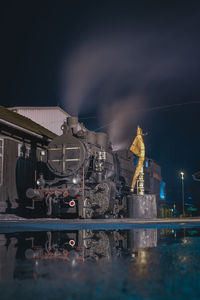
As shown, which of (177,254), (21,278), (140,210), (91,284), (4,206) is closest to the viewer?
(91,284)

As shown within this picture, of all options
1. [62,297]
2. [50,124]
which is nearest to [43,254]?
[62,297]

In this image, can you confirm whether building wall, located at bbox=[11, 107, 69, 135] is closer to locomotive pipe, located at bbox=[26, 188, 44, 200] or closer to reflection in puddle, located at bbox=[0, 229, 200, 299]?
locomotive pipe, located at bbox=[26, 188, 44, 200]

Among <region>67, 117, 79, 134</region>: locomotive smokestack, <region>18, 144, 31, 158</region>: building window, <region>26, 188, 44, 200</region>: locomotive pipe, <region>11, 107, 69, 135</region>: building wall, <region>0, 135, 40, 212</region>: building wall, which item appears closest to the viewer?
<region>26, 188, 44, 200</region>: locomotive pipe

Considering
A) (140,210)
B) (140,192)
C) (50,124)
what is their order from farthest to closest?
(50,124)
(140,192)
(140,210)

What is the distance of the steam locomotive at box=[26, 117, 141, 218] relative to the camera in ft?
41.9

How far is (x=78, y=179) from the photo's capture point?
13.3 m

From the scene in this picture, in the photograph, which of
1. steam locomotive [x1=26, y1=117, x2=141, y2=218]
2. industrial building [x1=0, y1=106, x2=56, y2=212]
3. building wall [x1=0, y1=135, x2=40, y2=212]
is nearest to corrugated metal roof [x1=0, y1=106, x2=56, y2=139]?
industrial building [x1=0, y1=106, x2=56, y2=212]

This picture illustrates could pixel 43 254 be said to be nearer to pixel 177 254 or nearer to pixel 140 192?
pixel 177 254

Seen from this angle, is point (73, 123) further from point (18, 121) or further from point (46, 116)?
point (46, 116)

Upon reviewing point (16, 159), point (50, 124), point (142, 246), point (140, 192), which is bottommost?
point (142, 246)

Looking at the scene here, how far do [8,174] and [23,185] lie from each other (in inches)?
55.2

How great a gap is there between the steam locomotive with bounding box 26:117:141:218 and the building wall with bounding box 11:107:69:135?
1271 centimetres

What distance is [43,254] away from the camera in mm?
4215

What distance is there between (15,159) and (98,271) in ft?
44.0
